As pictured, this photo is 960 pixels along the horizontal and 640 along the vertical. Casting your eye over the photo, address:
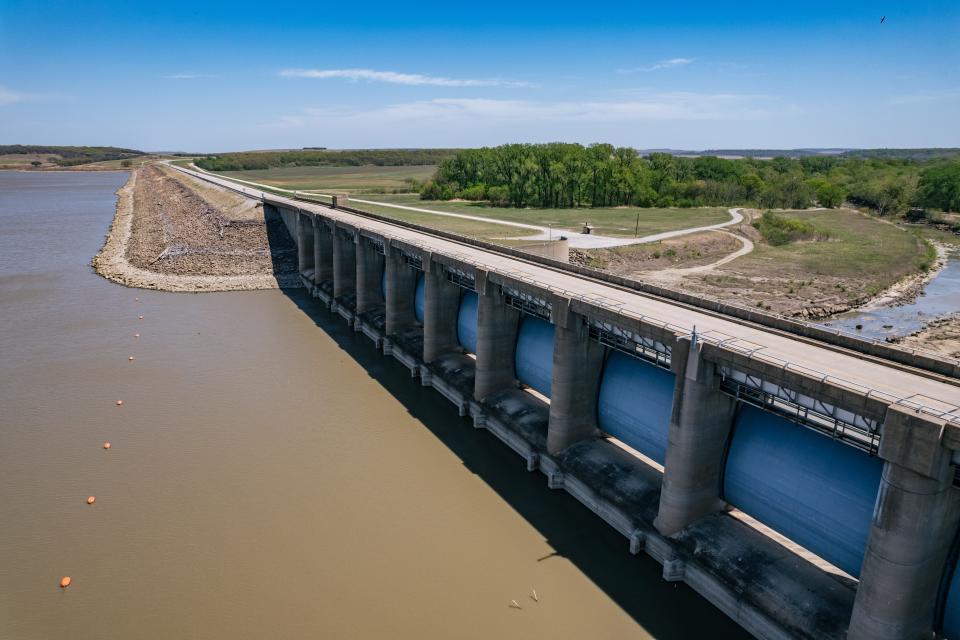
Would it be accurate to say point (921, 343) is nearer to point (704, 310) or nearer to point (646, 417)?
point (704, 310)

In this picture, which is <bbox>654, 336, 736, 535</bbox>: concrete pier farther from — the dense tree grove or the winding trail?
the dense tree grove

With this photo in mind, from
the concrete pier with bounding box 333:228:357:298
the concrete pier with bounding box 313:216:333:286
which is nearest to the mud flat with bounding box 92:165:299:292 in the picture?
the concrete pier with bounding box 313:216:333:286

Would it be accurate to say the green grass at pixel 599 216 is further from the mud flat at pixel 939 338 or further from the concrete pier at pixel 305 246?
the mud flat at pixel 939 338

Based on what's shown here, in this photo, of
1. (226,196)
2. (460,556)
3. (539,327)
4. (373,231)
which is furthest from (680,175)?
(460,556)

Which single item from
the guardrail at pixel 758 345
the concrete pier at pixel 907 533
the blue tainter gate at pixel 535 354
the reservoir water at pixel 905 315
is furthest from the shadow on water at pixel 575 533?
the reservoir water at pixel 905 315

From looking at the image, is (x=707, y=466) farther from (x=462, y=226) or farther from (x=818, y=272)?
(x=462, y=226)
